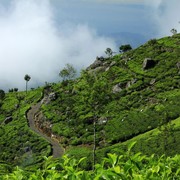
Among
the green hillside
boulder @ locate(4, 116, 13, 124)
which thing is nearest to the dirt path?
the green hillside

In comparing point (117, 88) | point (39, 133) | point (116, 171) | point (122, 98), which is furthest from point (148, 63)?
point (116, 171)

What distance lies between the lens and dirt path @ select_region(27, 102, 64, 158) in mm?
118688

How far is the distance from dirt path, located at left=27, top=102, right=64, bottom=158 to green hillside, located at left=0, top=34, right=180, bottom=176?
47.8 inches

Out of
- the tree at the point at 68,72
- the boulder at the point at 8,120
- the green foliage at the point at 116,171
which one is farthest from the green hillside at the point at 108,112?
the green foliage at the point at 116,171

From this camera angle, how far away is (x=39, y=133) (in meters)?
142

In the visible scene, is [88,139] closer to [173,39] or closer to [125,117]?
[125,117]

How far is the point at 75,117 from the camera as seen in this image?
459 ft

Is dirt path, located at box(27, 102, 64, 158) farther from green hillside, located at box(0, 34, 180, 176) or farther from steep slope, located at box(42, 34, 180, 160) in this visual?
steep slope, located at box(42, 34, 180, 160)

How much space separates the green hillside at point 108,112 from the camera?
96.9 metres

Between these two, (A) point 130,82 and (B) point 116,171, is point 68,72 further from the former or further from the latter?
(B) point 116,171

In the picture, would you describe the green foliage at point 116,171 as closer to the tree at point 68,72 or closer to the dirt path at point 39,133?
the dirt path at point 39,133

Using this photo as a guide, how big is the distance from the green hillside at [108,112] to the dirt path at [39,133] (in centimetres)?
121

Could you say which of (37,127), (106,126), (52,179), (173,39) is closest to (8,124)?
(37,127)

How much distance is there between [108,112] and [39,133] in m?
24.0
